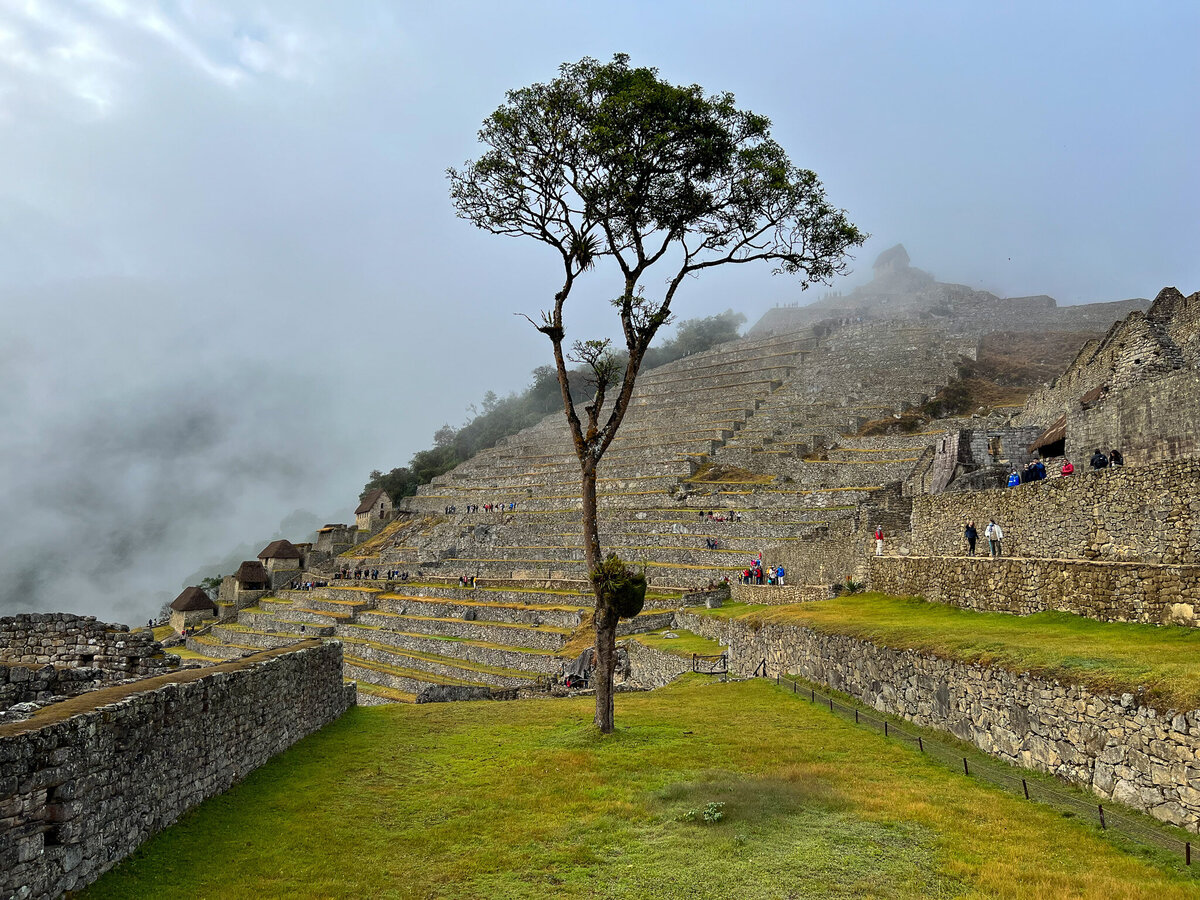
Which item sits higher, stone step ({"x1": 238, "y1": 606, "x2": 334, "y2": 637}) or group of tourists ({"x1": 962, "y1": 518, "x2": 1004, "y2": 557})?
group of tourists ({"x1": 962, "y1": 518, "x2": 1004, "y2": 557})

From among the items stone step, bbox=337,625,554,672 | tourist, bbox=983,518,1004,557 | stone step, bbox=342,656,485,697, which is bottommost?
stone step, bbox=342,656,485,697

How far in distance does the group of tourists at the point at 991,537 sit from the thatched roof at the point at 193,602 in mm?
43962

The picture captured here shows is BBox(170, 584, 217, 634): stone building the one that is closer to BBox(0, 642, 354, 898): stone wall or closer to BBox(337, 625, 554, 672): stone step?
BBox(337, 625, 554, 672): stone step

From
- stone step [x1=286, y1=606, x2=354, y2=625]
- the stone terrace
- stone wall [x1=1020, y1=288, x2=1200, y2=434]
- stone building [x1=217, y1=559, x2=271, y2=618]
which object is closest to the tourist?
the stone terrace

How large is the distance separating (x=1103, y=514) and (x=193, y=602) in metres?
47.2

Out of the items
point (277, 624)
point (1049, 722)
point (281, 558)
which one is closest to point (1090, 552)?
point (1049, 722)

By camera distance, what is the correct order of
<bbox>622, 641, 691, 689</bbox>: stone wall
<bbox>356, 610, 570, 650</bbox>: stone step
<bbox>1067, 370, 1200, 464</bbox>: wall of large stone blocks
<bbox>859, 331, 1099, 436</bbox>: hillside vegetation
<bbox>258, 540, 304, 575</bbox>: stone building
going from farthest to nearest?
1. <bbox>258, 540, 304, 575</bbox>: stone building
2. <bbox>859, 331, 1099, 436</bbox>: hillside vegetation
3. <bbox>356, 610, 570, 650</bbox>: stone step
4. <bbox>622, 641, 691, 689</bbox>: stone wall
5. <bbox>1067, 370, 1200, 464</bbox>: wall of large stone blocks

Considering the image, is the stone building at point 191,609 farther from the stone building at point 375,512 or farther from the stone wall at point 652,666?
the stone wall at point 652,666

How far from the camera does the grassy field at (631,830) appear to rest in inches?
215

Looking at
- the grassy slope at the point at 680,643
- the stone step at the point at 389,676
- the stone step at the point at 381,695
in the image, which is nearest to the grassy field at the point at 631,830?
the grassy slope at the point at 680,643

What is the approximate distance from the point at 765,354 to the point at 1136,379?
4847 centimetres

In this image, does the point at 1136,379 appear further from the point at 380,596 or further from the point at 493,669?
the point at 380,596

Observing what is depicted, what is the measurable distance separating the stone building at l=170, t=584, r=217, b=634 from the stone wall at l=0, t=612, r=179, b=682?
3926 centimetres

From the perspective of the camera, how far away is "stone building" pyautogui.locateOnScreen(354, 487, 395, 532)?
5641cm
